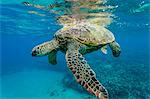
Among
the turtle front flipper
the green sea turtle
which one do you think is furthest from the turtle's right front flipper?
the turtle front flipper

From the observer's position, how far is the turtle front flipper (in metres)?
4.21

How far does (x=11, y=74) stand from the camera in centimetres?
3653

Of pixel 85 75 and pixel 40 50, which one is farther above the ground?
pixel 40 50

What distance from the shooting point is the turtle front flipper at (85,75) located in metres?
4.21

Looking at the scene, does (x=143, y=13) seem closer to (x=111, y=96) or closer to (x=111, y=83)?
(x=111, y=83)

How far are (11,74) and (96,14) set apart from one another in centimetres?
2402

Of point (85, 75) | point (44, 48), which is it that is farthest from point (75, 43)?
point (85, 75)

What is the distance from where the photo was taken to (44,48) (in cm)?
→ 593

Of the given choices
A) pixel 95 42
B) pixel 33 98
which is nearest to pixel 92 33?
pixel 95 42

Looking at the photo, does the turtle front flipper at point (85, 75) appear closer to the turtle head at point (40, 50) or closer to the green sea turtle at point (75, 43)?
the green sea turtle at point (75, 43)

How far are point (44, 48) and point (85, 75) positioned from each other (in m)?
1.82

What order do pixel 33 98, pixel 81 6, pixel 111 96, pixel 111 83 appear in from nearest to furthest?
pixel 81 6 → pixel 111 96 → pixel 111 83 → pixel 33 98

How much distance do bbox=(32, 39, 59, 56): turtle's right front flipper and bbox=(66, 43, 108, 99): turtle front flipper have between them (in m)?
0.83

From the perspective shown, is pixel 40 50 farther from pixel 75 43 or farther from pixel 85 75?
pixel 85 75
